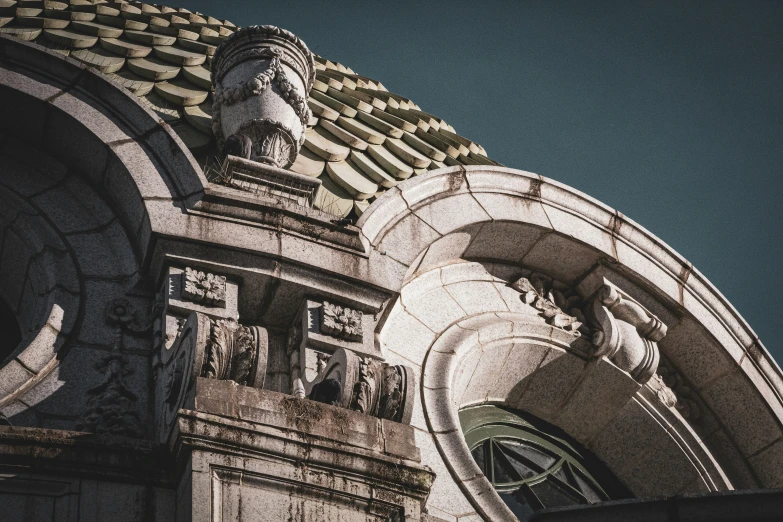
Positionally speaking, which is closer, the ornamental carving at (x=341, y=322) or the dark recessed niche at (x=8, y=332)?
the ornamental carving at (x=341, y=322)

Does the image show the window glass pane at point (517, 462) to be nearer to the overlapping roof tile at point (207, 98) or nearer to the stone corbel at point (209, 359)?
the overlapping roof tile at point (207, 98)

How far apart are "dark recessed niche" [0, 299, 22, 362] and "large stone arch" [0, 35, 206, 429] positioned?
14cm

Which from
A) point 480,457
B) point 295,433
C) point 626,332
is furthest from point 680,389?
point 295,433

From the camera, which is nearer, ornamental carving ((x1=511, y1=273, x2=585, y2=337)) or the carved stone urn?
the carved stone urn

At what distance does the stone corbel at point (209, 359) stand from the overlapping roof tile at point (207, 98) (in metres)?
3.98

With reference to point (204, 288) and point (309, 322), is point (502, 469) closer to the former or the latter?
point (309, 322)

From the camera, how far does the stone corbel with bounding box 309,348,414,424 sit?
31.2 ft

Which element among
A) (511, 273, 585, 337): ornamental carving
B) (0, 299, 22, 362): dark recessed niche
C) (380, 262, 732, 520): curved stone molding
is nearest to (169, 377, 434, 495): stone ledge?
(380, 262, 732, 520): curved stone molding

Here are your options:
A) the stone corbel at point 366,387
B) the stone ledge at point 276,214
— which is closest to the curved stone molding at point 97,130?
the stone ledge at point 276,214

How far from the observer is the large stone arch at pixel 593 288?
12.6 meters

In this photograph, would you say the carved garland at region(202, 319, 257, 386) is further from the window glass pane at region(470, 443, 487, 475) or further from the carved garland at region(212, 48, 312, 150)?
the window glass pane at region(470, 443, 487, 475)

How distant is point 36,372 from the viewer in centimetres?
998

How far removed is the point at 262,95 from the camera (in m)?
12.7

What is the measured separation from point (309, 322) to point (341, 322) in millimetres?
279
